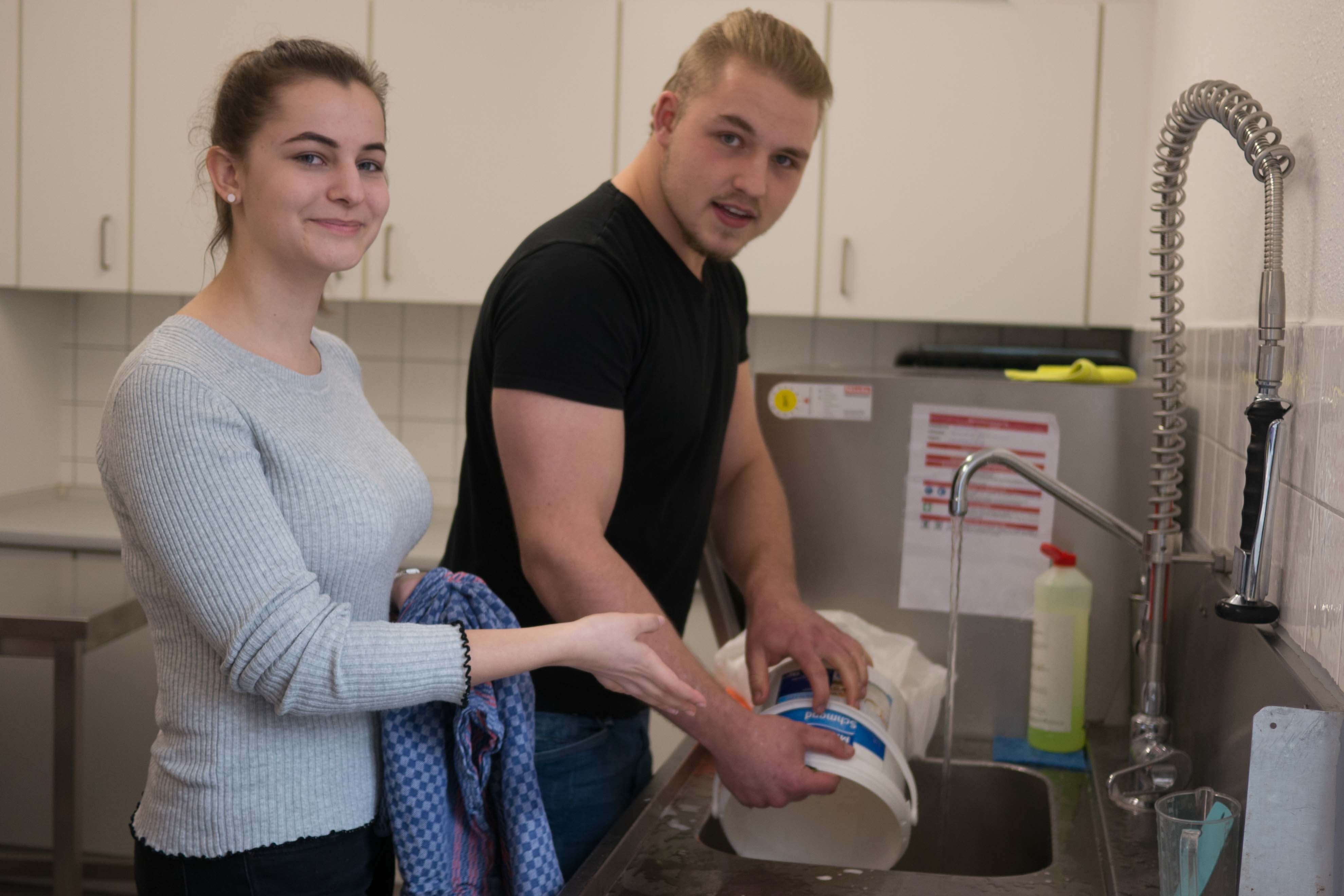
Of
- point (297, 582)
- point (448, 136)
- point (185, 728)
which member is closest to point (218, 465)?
point (297, 582)

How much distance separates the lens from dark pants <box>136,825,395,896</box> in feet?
3.18

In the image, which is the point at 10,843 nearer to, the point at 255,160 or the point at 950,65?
the point at 255,160

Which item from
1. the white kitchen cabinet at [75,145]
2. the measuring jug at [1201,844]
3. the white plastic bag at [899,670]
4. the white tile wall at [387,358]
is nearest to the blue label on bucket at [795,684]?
the white plastic bag at [899,670]

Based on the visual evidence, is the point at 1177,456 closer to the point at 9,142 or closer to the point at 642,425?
the point at 642,425

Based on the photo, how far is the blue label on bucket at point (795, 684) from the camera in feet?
3.76

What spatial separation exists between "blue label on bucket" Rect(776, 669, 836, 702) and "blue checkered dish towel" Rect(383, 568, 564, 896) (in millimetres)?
A: 255

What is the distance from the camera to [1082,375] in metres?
1.61

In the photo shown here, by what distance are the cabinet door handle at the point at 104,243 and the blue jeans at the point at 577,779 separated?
1833 millimetres

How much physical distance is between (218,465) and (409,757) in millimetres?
300

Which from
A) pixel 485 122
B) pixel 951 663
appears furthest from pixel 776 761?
pixel 485 122

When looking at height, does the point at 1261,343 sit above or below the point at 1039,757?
above

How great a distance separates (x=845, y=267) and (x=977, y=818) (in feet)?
4.19

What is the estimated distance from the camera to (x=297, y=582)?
89cm

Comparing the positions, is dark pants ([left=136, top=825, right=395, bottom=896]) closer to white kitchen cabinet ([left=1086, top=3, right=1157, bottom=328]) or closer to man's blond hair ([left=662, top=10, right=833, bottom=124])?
Answer: man's blond hair ([left=662, top=10, right=833, bottom=124])
